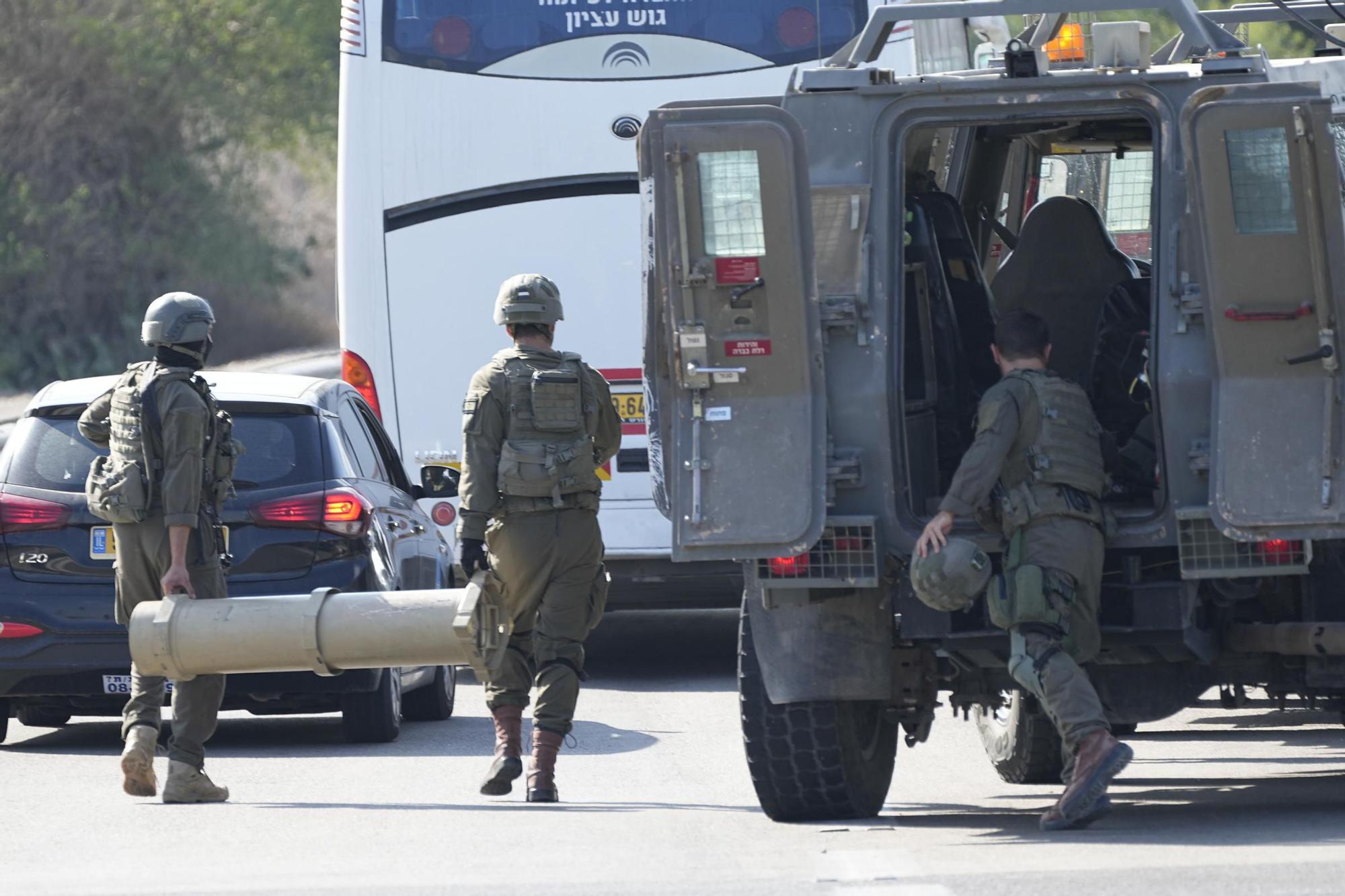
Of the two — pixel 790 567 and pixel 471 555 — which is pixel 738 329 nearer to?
pixel 790 567

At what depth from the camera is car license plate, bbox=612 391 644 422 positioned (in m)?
12.3

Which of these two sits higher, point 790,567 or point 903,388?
point 903,388

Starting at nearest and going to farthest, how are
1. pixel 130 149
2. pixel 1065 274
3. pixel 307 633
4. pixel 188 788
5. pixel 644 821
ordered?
pixel 644 821, pixel 307 633, pixel 188 788, pixel 1065 274, pixel 130 149

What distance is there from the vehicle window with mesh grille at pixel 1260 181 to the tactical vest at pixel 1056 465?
0.78 meters

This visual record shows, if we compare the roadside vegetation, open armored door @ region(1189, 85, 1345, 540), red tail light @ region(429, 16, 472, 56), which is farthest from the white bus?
Answer: the roadside vegetation

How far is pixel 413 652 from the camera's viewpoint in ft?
26.8

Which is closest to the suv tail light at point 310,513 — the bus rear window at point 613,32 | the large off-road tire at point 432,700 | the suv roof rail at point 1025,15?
the large off-road tire at point 432,700

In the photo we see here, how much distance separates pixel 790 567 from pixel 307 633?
198 centimetres

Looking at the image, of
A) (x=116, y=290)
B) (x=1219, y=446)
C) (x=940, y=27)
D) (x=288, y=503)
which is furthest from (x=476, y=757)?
(x=116, y=290)

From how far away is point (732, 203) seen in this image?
6957 mm

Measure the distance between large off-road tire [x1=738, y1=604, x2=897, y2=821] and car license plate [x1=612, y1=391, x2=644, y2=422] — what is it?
16.0 feet

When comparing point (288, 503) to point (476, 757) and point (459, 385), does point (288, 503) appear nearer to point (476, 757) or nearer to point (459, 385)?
point (476, 757)

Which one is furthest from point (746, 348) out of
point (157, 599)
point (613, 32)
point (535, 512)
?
point (613, 32)

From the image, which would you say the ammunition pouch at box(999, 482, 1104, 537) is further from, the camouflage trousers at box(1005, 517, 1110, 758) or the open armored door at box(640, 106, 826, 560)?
the open armored door at box(640, 106, 826, 560)
